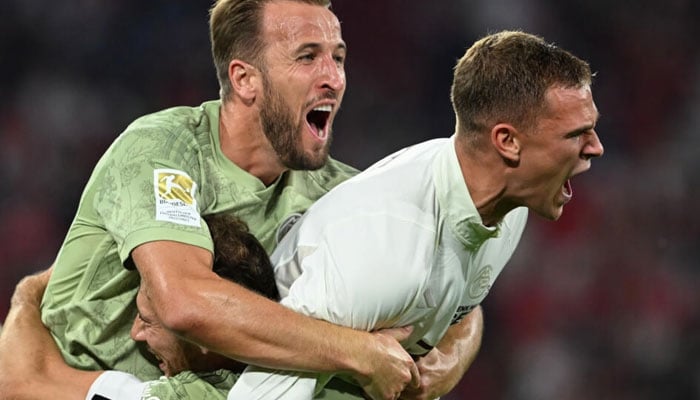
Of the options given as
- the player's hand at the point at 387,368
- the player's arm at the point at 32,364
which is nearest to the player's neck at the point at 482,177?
the player's hand at the point at 387,368

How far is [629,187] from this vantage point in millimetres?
6691

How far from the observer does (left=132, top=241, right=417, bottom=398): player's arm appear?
116 inches

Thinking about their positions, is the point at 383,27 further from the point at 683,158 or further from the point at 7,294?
the point at 7,294

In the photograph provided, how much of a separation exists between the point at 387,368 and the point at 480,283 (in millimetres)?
533

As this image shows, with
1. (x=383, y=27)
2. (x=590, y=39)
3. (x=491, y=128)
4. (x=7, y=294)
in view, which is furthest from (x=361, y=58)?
(x=491, y=128)

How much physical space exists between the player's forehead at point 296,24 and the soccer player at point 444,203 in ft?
1.98

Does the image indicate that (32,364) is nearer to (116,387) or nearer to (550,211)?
(116,387)

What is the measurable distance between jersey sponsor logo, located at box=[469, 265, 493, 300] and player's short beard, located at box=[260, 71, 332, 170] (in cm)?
65

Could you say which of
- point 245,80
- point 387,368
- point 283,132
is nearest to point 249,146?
point 283,132

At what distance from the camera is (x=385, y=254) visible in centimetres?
296

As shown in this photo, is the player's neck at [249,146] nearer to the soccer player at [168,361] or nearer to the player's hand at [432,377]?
the soccer player at [168,361]

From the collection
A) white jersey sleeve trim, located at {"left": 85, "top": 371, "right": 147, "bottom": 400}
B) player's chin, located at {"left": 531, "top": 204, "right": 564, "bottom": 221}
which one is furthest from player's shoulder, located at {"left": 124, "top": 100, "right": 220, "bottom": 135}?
player's chin, located at {"left": 531, "top": 204, "right": 564, "bottom": 221}

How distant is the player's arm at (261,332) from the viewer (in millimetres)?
2951

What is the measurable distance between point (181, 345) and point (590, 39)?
4.27 metres
